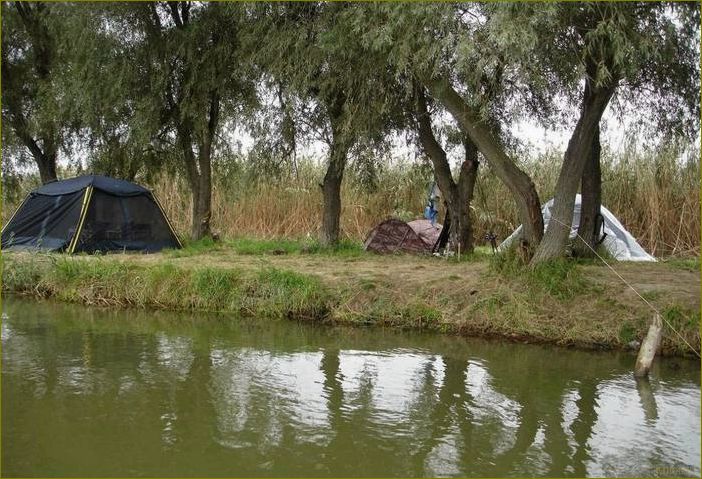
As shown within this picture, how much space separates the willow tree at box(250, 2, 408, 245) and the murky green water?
144 inches

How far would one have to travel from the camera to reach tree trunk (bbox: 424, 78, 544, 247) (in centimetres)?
934

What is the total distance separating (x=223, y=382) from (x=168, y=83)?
29.7 feet

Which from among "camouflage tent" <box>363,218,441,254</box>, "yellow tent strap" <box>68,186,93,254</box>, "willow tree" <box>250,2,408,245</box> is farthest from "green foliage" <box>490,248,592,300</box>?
"yellow tent strap" <box>68,186,93,254</box>

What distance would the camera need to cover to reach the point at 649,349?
6.59 meters

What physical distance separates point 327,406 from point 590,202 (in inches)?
272

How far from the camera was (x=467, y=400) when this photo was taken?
6.00 m

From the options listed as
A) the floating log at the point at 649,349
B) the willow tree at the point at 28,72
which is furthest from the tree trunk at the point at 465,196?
the willow tree at the point at 28,72

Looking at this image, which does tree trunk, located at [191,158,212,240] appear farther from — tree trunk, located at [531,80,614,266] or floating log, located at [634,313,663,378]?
floating log, located at [634,313,663,378]

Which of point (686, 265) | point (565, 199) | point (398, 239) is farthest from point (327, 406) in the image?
point (398, 239)

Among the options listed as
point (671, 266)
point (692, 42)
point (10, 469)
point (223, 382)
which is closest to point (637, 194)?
point (671, 266)

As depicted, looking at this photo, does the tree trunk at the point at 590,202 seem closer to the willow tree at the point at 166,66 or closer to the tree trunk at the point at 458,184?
the tree trunk at the point at 458,184

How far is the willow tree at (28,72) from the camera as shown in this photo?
16578 millimetres

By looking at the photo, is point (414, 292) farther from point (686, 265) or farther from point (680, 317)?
point (686, 265)

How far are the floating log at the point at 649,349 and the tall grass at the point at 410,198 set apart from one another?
6996mm
